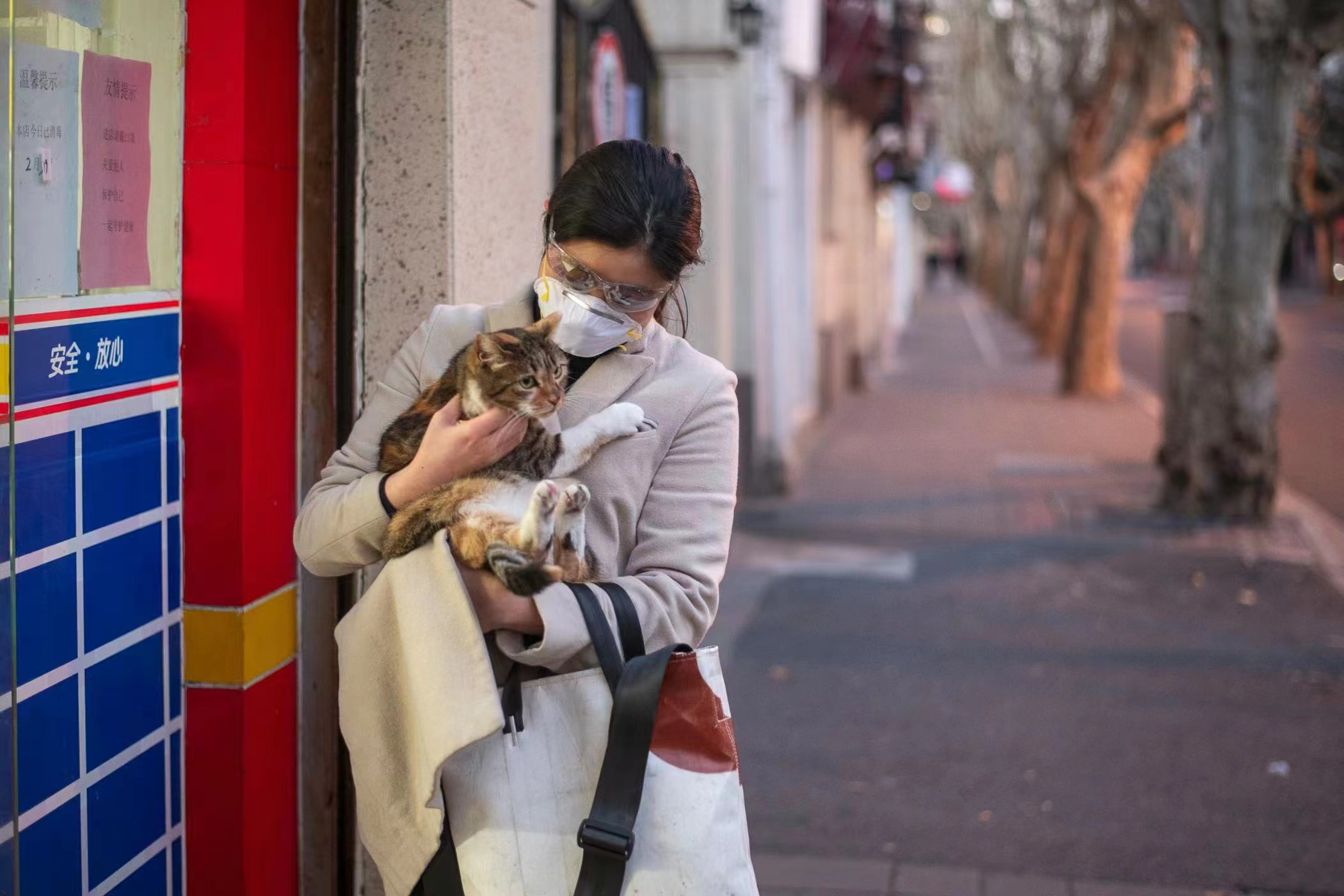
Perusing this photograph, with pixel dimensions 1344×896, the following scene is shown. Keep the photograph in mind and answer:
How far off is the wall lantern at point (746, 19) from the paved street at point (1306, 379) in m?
6.13

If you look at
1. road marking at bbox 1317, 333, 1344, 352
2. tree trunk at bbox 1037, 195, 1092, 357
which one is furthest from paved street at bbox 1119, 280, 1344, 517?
tree trunk at bbox 1037, 195, 1092, 357

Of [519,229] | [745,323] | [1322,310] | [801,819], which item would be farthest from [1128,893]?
[1322,310]

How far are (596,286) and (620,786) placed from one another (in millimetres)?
764

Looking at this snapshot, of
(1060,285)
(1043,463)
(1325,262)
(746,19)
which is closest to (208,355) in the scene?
(746,19)

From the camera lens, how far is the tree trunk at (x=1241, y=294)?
36.8 ft

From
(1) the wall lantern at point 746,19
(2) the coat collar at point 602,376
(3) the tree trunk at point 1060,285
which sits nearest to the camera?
(2) the coat collar at point 602,376

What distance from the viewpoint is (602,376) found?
2518 mm

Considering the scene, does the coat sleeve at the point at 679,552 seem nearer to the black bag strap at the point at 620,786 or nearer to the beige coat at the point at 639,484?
the beige coat at the point at 639,484

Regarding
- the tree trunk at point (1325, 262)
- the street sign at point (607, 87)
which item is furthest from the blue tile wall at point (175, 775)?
the tree trunk at point (1325, 262)

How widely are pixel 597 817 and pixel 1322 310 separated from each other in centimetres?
4669

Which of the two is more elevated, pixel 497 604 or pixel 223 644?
pixel 497 604

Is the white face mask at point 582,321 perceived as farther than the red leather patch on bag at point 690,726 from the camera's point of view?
Yes

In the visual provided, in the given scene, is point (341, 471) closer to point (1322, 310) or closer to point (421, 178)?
point (421, 178)

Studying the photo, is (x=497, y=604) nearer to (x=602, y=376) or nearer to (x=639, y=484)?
(x=639, y=484)
